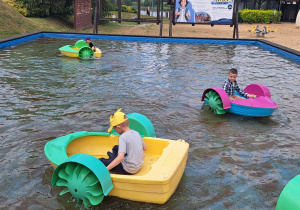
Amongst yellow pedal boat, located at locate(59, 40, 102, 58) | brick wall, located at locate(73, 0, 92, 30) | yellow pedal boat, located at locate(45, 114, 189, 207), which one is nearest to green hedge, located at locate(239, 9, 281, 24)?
brick wall, located at locate(73, 0, 92, 30)

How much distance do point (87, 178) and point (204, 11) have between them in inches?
689

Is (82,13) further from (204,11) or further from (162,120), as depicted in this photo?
(162,120)

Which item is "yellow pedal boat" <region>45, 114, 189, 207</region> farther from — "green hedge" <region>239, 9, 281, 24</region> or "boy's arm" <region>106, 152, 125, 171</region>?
"green hedge" <region>239, 9, 281, 24</region>

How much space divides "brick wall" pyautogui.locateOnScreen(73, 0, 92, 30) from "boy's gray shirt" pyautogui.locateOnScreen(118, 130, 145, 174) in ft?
69.1

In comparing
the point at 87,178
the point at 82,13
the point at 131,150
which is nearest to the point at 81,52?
the point at 131,150

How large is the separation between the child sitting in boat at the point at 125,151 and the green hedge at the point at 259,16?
32.2 m

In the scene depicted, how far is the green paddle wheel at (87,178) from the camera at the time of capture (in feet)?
10.8

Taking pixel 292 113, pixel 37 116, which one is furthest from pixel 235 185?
pixel 37 116

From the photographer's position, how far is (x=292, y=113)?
6.84 m

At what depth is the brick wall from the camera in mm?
23597

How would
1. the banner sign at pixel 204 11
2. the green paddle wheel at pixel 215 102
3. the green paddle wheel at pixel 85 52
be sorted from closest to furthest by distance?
1. the green paddle wheel at pixel 215 102
2. the green paddle wheel at pixel 85 52
3. the banner sign at pixel 204 11

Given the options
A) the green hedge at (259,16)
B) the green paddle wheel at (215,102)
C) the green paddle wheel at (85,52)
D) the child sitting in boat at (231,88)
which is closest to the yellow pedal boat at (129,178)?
the green paddle wheel at (215,102)

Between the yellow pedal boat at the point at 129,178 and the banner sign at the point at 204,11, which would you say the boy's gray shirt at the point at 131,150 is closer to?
the yellow pedal boat at the point at 129,178

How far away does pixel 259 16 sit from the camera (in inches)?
1287
